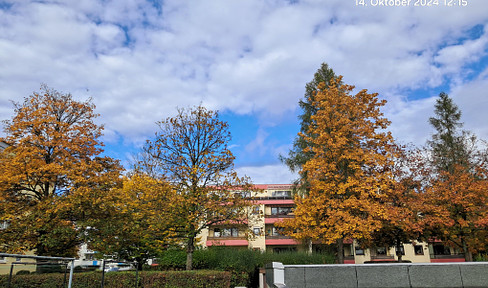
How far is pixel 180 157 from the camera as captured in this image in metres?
19.5

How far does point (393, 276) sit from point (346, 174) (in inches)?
354

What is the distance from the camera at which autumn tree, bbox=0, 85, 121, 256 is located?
16.3 m

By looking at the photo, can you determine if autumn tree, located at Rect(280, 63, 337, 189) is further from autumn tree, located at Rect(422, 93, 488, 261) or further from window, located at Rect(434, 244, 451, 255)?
window, located at Rect(434, 244, 451, 255)

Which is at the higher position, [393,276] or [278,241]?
[278,241]

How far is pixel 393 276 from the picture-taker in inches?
512

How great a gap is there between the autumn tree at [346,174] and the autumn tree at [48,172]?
1208 cm

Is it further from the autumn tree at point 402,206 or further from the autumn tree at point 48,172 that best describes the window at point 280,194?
the autumn tree at point 48,172

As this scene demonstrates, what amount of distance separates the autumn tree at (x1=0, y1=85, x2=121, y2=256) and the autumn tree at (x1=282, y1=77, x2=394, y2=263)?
12077 millimetres

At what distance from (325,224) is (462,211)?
8.63 metres

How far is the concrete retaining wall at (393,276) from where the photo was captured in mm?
12875

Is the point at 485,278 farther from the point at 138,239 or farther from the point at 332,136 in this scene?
the point at 138,239

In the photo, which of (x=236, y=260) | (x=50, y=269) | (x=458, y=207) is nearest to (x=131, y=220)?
(x=50, y=269)

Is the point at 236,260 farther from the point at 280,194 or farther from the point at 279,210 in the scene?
the point at 280,194

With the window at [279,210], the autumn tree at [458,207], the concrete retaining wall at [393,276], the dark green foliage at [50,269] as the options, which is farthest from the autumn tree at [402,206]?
the window at [279,210]
